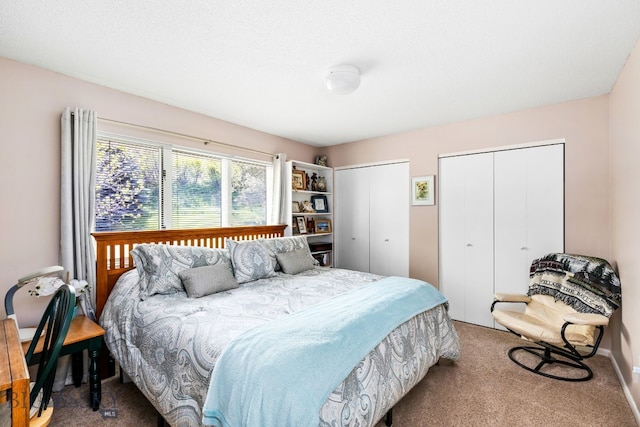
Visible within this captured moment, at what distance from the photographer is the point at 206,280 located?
2.48m

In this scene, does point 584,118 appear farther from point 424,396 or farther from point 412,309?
point 424,396

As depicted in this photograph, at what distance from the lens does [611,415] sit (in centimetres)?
203

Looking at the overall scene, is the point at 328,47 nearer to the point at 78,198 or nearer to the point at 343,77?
the point at 343,77

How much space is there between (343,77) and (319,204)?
9.04 feet

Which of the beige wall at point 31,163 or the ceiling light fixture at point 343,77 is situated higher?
the ceiling light fixture at point 343,77

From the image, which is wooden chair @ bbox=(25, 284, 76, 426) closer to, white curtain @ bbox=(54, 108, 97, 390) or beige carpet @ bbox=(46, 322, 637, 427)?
beige carpet @ bbox=(46, 322, 637, 427)

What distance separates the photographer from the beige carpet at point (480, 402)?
6.50ft

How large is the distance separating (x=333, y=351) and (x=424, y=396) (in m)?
1.21

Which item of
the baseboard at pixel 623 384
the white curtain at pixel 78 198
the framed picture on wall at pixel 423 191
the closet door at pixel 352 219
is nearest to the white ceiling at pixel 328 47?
the white curtain at pixel 78 198

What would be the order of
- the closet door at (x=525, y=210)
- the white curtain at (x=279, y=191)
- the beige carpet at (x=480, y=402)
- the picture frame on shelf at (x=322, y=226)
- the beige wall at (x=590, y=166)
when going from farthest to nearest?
the picture frame on shelf at (x=322, y=226) < the white curtain at (x=279, y=191) < the closet door at (x=525, y=210) < the beige wall at (x=590, y=166) < the beige carpet at (x=480, y=402)

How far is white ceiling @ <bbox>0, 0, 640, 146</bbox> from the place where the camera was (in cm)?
169

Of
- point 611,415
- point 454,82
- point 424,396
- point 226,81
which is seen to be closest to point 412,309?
point 424,396

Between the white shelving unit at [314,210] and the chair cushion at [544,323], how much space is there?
2.55m

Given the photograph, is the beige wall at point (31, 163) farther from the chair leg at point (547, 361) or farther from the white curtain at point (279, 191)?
the chair leg at point (547, 361)
